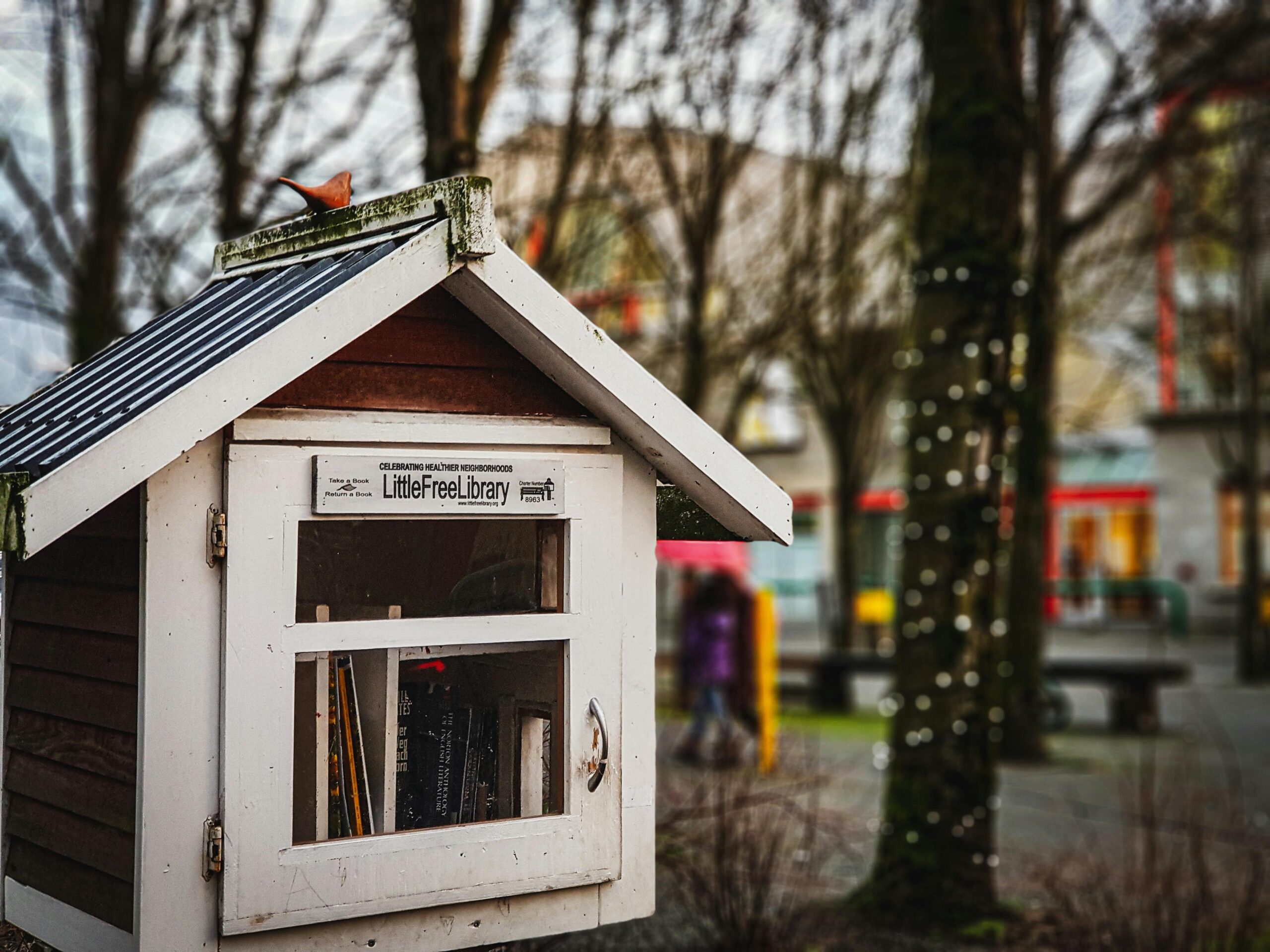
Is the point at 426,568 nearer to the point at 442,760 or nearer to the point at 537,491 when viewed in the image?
the point at 537,491

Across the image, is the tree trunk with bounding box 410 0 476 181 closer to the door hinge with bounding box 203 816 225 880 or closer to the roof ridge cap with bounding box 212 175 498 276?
the roof ridge cap with bounding box 212 175 498 276

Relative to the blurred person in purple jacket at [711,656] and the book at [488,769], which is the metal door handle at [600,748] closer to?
the book at [488,769]

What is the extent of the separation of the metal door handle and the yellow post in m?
6.89

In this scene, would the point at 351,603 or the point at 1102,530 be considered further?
the point at 1102,530

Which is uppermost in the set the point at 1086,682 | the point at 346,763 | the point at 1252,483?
the point at 1252,483

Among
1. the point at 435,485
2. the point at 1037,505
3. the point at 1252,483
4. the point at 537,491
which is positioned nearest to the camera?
the point at 435,485

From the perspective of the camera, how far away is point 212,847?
238 centimetres

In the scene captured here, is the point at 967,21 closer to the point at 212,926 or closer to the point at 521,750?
the point at 521,750

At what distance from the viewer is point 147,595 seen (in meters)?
2.33

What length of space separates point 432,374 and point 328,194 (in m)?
0.57

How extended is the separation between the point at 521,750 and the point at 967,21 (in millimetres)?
4513

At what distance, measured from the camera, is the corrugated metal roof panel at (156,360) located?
227 centimetres

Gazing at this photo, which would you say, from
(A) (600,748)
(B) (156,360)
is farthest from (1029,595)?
(B) (156,360)

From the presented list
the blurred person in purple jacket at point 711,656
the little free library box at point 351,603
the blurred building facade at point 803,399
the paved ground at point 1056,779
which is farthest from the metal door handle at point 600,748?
the blurred person in purple jacket at point 711,656
